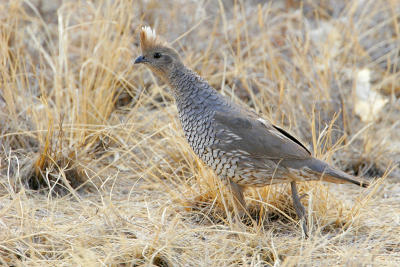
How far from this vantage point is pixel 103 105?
4562 mm

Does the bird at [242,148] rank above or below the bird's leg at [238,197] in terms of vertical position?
above

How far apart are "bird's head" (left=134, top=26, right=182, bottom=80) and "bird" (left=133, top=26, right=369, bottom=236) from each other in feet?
0.57

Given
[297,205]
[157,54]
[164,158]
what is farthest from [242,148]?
[164,158]

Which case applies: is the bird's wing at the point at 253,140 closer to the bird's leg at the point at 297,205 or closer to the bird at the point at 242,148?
the bird at the point at 242,148

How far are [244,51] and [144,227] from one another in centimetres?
260

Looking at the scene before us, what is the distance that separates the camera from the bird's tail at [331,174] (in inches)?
132

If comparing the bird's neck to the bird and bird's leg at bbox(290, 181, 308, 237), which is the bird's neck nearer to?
the bird

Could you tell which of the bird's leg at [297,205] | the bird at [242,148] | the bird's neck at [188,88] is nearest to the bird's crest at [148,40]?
the bird's neck at [188,88]

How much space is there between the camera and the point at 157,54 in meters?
3.80

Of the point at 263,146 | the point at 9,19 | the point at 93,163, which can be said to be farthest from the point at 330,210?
the point at 9,19

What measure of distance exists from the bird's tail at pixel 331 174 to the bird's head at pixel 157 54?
1.07 meters

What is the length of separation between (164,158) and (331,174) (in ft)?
4.72

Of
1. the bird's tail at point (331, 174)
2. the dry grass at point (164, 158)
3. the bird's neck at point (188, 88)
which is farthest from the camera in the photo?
the bird's neck at point (188, 88)

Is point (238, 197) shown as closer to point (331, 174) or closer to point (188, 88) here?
point (331, 174)
